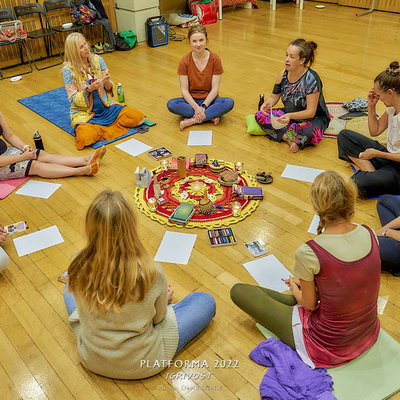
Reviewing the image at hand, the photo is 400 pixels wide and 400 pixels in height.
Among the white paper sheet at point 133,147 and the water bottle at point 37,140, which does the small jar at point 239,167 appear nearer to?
the white paper sheet at point 133,147

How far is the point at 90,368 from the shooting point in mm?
2051

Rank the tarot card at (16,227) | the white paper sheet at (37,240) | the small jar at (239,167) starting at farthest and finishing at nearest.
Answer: the small jar at (239,167)
the tarot card at (16,227)
the white paper sheet at (37,240)

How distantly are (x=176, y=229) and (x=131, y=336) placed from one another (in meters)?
1.27

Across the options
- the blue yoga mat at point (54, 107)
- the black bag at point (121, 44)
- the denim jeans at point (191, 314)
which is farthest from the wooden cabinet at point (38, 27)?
the denim jeans at point (191, 314)

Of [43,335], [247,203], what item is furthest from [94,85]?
[43,335]

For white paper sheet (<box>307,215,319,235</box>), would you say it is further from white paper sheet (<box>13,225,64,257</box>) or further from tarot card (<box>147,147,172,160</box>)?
white paper sheet (<box>13,225,64,257</box>)

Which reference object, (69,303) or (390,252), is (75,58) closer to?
(69,303)

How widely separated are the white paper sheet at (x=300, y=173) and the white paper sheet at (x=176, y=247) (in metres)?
1.11

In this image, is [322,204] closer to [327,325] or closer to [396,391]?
[327,325]

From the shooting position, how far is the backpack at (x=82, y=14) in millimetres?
6395

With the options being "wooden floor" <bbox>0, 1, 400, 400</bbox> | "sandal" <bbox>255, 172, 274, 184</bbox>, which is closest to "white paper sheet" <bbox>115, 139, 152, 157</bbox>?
"wooden floor" <bbox>0, 1, 400, 400</bbox>

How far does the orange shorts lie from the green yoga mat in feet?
9.85

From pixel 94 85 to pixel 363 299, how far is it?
10.2 feet

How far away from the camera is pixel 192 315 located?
85.7 inches
